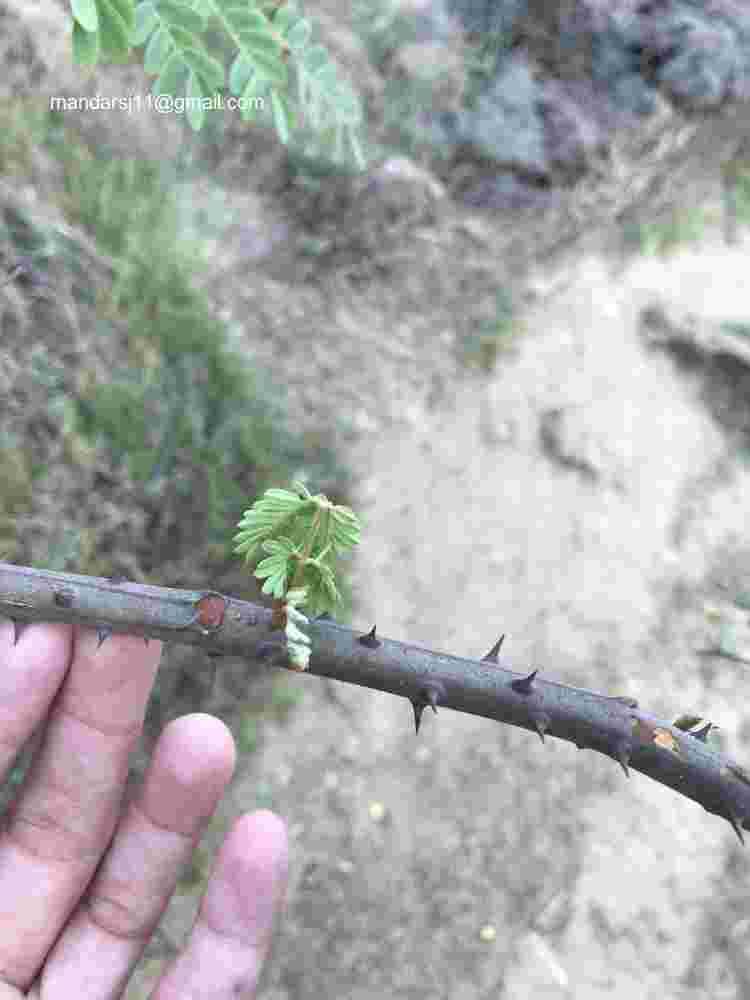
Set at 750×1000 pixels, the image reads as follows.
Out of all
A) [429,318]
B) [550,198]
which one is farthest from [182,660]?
→ [550,198]

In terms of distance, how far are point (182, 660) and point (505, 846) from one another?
1.35 meters

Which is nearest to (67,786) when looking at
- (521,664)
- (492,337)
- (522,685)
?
(522,685)

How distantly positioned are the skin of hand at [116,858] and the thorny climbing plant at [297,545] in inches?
26.3

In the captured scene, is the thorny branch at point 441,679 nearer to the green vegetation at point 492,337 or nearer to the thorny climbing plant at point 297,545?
the thorny climbing plant at point 297,545

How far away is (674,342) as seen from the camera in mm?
4695

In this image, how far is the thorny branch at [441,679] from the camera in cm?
101

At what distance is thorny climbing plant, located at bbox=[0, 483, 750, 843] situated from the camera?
0.98m

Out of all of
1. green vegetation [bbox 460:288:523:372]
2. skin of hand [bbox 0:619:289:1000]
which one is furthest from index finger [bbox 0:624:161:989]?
green vegetation [bbox 460:288:523:372]

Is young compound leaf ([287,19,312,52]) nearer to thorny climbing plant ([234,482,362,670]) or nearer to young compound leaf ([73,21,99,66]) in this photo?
young compound leaf ([73,21,99,66])

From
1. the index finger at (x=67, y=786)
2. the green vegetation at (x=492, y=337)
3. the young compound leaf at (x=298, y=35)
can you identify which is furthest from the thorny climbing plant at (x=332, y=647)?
the green vegetation at (x=492, y=337)

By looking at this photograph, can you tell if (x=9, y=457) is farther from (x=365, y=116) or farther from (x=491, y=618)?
(x=365, y=116)

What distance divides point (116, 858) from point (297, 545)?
3.53 ft

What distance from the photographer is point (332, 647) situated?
1.05 m

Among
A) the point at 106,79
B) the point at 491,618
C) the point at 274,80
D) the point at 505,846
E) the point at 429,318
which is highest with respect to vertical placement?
the point at 274,80
